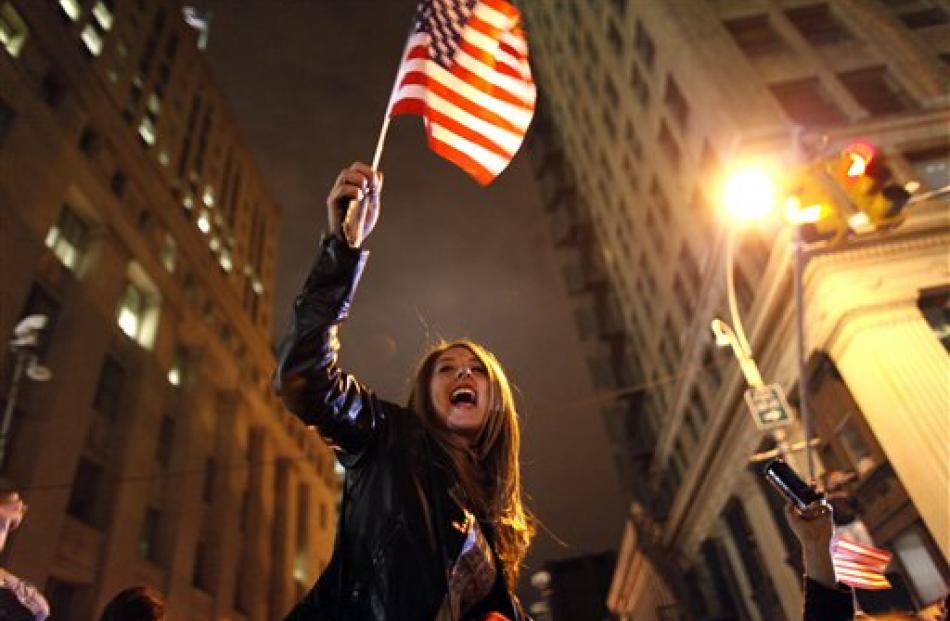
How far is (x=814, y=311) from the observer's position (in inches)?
665

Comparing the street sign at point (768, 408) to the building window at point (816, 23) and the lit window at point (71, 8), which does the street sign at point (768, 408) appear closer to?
the building window at point (816, 23)

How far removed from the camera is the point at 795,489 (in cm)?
265

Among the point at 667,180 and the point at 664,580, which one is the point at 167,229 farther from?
the point at 664,580

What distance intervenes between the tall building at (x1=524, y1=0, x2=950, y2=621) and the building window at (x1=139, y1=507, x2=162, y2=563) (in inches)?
804

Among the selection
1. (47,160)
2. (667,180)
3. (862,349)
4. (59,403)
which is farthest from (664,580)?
(47,160)

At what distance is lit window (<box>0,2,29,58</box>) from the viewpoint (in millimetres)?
21734

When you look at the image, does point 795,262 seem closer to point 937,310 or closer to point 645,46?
point 937,310

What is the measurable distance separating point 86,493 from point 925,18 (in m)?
36.0

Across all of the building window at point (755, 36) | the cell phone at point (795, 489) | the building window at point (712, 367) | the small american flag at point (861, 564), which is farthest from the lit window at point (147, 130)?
the cell phone at point (795, 489)

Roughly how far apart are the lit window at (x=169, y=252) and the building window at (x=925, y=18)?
34.9m

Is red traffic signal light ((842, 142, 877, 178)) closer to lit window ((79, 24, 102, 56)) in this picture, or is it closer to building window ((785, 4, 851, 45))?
building window ((785, 4, 851, 45))

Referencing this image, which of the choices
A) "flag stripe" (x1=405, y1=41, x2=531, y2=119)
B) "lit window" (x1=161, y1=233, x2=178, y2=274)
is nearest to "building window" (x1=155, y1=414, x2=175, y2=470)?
"lit window" (x1=161, y1=233, x2=178, y2=274)

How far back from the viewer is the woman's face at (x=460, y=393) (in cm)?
250

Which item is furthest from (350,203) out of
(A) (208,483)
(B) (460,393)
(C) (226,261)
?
(C) (226,261)
